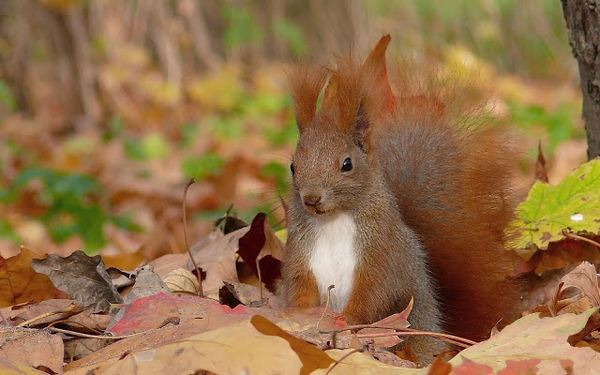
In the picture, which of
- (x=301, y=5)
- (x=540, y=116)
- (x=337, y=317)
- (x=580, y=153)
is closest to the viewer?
(x=337, y=317)

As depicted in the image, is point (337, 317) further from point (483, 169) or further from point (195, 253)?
point (195, 253)

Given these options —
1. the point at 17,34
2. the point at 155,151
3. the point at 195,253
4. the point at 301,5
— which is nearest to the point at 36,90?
the point at 17,34

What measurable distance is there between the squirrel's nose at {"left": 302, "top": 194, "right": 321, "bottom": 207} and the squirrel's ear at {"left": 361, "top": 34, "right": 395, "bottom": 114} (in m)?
0.27

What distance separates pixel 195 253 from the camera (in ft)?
8.04

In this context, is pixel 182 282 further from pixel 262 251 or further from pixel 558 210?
pixel 558 210

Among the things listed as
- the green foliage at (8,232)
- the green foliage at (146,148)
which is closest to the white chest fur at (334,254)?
the green foliage at (8,232)

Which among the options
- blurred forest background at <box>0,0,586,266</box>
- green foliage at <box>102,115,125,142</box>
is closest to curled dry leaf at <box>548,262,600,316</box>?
blurred forest background at <box>0,0,586,266</box>

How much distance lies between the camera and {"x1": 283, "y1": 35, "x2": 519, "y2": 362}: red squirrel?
1954mm

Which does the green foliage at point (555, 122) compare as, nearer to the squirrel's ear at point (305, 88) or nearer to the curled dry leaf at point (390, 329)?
the squirrel's ear at point (305, 88)

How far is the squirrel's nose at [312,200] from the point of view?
1906 millimetres

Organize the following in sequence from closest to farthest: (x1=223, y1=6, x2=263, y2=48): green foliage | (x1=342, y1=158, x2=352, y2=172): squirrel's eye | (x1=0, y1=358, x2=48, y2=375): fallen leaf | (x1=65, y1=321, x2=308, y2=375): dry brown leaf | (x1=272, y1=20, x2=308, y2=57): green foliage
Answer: (x1=65, y1=321, x2=308, y2=375): dry brown leaf, (x1=0, y1=358, x2=48, y2=375): fallen leaf, (x1=342, y1=158, x2=352, y2=172): squirrel's eye, (x1=272, y1=20, x2=308, y2=57): green foliage, (x1=223, y1=6, x2=263, y2=48): green foliage

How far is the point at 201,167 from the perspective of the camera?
586cm

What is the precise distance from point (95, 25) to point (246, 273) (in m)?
6.02

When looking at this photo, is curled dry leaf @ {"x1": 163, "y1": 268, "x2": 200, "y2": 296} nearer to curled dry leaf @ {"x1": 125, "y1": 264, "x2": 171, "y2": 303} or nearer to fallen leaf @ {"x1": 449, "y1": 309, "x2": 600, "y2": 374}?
curled dry leaf @ {"x1": 125, "y1": 264, "x2": 171, "y2": 303}
